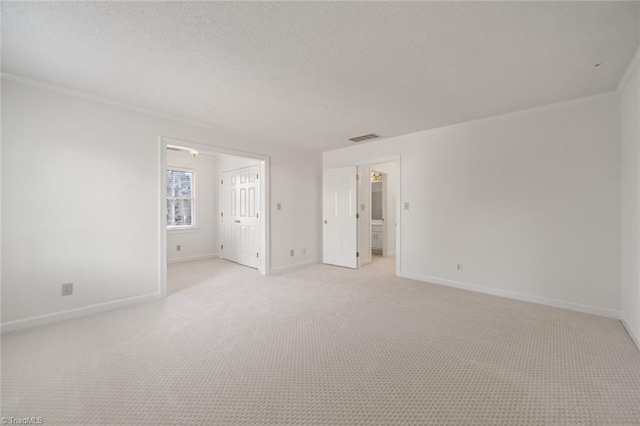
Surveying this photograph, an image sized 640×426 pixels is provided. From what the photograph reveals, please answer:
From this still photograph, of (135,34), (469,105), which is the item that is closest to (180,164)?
(135,34)

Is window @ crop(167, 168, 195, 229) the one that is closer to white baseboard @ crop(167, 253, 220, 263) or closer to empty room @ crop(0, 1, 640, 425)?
white baseboard @ crop(167, 253, 220, 263)

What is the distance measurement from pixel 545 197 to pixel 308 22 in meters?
3.48

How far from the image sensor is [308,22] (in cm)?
180

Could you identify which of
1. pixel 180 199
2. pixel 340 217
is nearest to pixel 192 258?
pixel 180 199

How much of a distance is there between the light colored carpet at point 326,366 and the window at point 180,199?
3.16 metres

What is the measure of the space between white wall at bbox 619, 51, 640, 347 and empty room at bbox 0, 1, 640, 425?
49 mm

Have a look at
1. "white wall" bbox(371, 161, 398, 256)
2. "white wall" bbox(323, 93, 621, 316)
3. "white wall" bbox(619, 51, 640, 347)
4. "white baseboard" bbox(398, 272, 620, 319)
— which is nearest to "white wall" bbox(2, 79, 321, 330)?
"white wall" bbox(323, 93, 621, 316)

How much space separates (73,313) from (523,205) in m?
5.58

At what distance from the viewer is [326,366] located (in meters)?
2.06

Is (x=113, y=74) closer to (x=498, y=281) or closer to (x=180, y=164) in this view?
(x=180, y=164)

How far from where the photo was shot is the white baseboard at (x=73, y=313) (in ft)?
8.63

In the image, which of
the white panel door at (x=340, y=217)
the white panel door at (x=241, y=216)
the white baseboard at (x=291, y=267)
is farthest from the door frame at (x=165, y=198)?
the white panel door at (x=340, y=217)

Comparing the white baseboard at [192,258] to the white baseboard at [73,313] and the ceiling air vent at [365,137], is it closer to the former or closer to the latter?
the white baseboard at [73,313]

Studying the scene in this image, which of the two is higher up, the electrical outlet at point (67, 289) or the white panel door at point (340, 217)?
the white panel door at point (340, 217)
